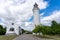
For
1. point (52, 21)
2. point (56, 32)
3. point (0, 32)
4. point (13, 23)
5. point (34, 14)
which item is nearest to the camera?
point (56, 32)

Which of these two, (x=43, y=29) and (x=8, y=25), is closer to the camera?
(x=43, y=29)

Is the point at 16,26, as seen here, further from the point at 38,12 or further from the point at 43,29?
the point at 43,29

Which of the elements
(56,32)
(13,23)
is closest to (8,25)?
(13,23)

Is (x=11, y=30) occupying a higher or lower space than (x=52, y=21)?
lower

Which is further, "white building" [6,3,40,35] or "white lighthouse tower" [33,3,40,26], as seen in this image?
"white lighthouse tower" [33,3,40,26]

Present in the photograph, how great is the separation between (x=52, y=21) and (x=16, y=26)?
30772 mm

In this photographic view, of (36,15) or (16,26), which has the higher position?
(36,15)

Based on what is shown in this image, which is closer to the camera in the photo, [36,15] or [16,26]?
[16,26]

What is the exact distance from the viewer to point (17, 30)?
75.6 meters

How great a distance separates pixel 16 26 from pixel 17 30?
249 centimetres

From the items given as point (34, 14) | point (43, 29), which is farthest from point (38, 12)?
point (43, 29)

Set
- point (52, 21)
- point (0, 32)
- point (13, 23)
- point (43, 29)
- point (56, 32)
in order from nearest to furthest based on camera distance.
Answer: point (43, 29)
point (56, 32)
point (0, 32)
point (13, 23)
point (52, 21)

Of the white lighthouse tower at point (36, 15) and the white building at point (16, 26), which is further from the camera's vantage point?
the white lighthouse tower at point (36, 15)

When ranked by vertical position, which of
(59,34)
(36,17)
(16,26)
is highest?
(36,17)
